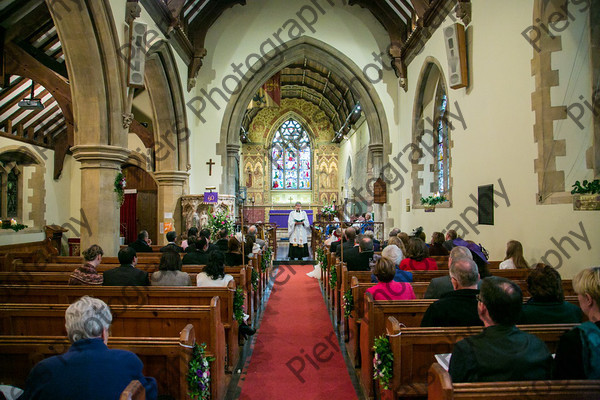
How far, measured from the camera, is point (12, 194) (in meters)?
9.86

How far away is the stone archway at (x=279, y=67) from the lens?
10922mm

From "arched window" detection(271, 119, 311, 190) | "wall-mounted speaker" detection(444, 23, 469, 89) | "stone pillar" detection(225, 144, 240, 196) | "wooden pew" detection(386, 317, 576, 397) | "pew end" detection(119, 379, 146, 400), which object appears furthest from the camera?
"arched window" detection(271, 119, 311, 190)

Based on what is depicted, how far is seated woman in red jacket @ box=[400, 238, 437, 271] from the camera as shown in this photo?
411 cm

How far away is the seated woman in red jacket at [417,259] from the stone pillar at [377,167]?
273 inches

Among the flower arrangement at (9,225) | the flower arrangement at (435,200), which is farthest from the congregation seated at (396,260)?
the flower arrangement at (9,225)

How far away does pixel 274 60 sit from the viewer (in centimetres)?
1102

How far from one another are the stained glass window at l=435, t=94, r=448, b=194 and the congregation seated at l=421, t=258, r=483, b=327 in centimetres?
679

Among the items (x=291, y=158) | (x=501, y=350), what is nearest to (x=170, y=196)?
(x=501, y=350)

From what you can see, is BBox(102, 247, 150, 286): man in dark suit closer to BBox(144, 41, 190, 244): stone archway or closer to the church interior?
the church interior

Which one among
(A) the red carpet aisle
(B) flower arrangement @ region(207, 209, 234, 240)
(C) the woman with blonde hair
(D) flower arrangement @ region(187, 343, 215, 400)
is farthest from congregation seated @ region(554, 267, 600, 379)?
(B) flower arrangement @ region(207, 209, 234, 240)

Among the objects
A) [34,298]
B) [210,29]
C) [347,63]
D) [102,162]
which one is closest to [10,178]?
[102,162]

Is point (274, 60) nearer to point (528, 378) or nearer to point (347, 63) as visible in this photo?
point (347, 63)

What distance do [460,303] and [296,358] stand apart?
6.77 feet

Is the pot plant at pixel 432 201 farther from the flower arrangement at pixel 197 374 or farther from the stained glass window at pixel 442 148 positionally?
the flower arrangement at pixel 197 374
